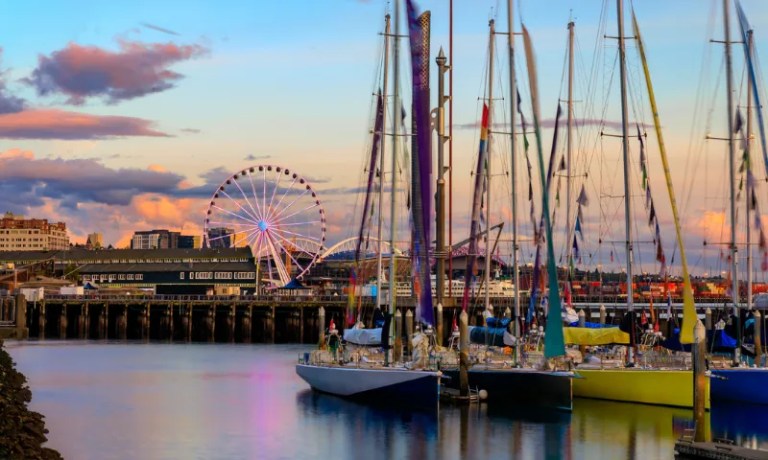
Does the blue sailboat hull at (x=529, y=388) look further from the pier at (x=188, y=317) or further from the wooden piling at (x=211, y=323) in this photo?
the wooden piling at (x=211, y=323)

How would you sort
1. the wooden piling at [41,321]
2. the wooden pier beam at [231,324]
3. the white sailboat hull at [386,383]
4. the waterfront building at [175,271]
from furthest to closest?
the waterfront building at [175,271] → the wooden piling at [41,321] → the wooden pier beam at [231,324] → the white sailboat hull at [386,383]

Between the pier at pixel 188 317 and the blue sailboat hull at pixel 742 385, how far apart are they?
6182 cm

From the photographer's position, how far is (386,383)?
161ft

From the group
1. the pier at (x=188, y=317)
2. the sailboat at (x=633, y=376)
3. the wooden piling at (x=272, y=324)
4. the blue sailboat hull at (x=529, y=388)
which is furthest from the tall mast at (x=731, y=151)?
the wooden piling at (x=272, y=324)

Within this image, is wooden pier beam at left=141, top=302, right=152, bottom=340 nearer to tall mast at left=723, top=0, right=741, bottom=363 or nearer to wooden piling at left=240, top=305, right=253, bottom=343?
wooden piling at left=240, top=305, right=253, bottom=343

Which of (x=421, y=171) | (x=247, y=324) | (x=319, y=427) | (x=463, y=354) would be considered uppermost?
(x=421, y=171)

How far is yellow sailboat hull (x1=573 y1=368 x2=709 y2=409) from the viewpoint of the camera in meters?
49.0

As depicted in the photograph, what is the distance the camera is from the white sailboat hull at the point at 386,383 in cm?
4806

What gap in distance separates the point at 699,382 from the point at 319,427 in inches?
623

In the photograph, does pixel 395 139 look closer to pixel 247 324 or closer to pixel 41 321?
pixel 247 324

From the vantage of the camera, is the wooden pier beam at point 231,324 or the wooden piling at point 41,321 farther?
the wooden piling at point 41,321

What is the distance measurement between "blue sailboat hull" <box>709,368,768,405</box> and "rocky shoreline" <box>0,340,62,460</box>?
27138 millimetres

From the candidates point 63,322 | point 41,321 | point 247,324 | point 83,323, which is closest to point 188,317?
point 247,324

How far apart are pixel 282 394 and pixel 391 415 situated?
1338 cm
